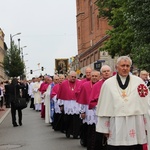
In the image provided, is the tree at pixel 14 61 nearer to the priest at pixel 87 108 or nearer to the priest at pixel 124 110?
the priest at pixel 87 108

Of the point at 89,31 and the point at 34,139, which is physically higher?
the point at 89,31

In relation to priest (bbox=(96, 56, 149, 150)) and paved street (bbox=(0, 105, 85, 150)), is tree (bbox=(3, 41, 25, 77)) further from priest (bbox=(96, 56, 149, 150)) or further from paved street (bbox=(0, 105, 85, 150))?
priest (bbox=(96, 56, 149, 150))

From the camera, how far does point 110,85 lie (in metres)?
7.09

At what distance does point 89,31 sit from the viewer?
255ft

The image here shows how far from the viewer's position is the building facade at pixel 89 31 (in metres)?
67.6

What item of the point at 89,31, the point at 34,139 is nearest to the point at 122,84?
the point at 34,139

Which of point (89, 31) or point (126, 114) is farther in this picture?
point (89, 31)

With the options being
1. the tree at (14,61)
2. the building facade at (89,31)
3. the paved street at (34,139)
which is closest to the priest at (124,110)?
the paved street at (34,139)

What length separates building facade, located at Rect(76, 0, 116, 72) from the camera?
67.6 meters

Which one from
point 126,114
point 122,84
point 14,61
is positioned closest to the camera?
point 126,114

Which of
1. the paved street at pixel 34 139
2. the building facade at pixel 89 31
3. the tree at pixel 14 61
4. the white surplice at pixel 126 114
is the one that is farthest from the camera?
the tree at pixel 14 61

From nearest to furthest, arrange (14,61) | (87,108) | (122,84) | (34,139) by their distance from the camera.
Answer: (122,84)
(87,108)
(34,139)
(14,61)

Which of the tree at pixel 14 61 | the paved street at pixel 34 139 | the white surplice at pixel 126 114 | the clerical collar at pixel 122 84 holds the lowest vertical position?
the paved street at pixel 34 139

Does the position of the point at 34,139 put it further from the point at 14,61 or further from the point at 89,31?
the point at 89,31
